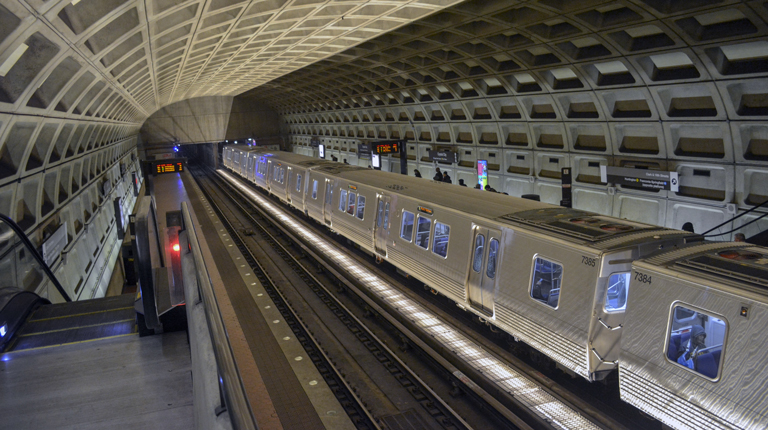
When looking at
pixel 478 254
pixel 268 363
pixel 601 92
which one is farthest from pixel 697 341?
pixel 601 92

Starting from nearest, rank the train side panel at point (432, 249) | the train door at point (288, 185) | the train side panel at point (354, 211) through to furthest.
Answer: the train side panel at point (432, 249) → the train side panel at point (354, 211) → the train door at point (288, 185)

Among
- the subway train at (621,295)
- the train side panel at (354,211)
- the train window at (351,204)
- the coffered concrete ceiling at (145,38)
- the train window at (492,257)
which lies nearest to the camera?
the subway train at (621,295)

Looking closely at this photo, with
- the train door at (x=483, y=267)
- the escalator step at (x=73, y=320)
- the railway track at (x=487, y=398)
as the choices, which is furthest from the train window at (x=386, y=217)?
the escalator step at (x=73, y=320)

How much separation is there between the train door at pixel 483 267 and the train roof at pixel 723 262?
2.88 metres

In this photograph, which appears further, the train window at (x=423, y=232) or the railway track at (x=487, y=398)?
the train window at (x=423, y=232)

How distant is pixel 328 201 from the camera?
17.6m

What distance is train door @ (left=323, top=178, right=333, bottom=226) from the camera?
56.9 feet

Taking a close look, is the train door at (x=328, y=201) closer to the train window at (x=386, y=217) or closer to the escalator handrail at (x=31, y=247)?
the train window at (x=386, y=217)

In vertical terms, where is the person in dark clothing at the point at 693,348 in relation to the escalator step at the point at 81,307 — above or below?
above

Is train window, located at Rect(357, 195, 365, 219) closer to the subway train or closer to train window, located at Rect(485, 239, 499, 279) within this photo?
the subway train

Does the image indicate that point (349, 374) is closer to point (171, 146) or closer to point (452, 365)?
point (452, 365)

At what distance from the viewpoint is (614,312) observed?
6.58m

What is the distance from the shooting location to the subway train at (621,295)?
5086mm

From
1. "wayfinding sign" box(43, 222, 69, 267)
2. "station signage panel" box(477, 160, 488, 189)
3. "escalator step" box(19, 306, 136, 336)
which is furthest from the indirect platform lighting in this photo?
"station signage panel" box(477, 160, 488, 189)
